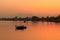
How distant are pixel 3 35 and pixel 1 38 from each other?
16cm

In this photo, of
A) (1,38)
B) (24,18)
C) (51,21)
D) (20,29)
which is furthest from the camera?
(51,21)

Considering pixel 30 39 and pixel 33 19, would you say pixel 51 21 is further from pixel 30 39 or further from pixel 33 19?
pixel 30 39

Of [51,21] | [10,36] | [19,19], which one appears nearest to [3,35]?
[10,36]

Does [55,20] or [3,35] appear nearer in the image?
[3,35]

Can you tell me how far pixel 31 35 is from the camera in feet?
8.23

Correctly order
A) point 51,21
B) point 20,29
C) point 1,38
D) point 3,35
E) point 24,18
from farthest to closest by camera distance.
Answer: point 51,21
point 24,18
point 20,29
point 3,35
point 1,38

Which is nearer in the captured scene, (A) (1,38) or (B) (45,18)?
(A) (1,38)

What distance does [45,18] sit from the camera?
338 cm

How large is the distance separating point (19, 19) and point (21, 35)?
2.85 feet

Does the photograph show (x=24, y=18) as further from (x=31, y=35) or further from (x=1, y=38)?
(x=1, y=38)

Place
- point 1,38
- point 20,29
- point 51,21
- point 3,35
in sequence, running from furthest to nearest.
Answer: point 51,21
point 20,29
point 3,35
point 1,38

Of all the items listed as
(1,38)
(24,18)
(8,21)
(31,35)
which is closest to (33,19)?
(24,18)

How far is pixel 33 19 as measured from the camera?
3508 mm

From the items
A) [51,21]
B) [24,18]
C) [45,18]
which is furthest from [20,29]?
[51,21]
